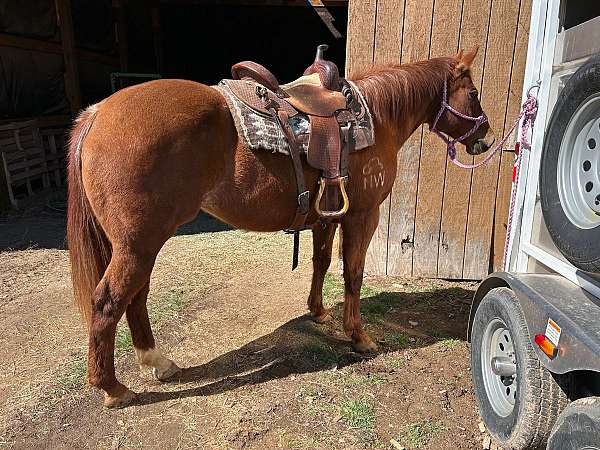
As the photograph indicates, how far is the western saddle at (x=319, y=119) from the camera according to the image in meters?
2.42

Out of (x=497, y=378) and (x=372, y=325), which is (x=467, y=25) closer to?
(x=372, y=325)

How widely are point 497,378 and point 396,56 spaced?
9.15 feet

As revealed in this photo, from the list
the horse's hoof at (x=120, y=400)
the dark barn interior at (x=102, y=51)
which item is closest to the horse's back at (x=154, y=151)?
the horse's hoof at (x=120, y=400)

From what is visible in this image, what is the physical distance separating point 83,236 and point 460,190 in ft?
10.4

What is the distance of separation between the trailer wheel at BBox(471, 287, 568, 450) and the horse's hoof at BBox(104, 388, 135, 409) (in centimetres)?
189

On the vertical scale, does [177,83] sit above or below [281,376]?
above

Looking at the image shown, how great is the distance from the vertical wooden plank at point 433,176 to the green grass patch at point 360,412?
198 cm

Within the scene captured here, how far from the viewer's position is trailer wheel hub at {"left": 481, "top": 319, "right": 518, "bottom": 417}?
2082 mm

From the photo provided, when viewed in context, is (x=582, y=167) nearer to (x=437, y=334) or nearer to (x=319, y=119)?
(x=319, y=119)

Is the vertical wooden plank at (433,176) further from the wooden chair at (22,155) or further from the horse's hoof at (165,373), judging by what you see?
the wooden chair at (22,155)

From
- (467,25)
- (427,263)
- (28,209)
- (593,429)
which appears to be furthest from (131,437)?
(28,209)

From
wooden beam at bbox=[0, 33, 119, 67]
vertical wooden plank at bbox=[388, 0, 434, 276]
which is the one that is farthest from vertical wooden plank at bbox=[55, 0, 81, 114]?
vertical wooden plank at bbox=[388, 0, 434, 276]

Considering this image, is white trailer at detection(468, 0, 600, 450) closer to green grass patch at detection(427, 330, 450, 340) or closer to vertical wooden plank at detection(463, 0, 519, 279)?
green grass patch at detection(427, 330, 450, 340)

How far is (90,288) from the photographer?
2318 millimetres
